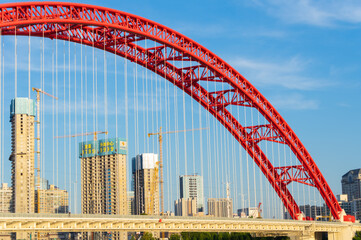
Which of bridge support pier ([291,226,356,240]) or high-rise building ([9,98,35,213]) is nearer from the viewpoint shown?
bridge support pier ([291,226,356,240])

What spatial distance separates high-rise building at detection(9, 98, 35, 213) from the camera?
17012 centimetres

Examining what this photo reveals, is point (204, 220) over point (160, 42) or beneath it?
beneath

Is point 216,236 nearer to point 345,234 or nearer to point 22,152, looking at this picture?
point 345,234

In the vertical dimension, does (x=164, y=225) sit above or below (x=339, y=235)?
above

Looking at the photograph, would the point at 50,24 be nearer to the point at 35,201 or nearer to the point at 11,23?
the point at 11,23

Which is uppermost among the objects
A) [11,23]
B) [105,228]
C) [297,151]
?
[11,23]

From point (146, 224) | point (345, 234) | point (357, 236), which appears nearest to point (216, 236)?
point (357, 236)

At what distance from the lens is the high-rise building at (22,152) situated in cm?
17012

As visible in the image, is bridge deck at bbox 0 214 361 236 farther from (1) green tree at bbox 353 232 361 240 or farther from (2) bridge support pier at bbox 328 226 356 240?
(1) green tree at bbox 353 232 361 240

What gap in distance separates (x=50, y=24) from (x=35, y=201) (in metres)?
133

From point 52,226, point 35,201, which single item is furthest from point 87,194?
point 52,226

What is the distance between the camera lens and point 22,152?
17438cm

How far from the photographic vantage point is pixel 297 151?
8281 centimetres

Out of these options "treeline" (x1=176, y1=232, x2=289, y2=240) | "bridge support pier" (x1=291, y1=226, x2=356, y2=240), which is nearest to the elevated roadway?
"bridge support pier" (x1=291, y1=226, x2=356, y2=240)
